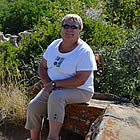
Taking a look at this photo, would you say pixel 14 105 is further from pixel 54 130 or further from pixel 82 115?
pixel 54 130

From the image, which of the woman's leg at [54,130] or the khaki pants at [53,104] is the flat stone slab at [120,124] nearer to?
the khaki pants at [53,104]

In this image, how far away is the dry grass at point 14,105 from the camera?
407cm

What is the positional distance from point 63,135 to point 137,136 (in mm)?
1476

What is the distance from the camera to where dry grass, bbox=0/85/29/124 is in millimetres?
4066

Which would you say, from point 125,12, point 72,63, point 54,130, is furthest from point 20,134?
point 125,12

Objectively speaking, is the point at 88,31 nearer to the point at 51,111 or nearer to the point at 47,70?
the point at 47,70

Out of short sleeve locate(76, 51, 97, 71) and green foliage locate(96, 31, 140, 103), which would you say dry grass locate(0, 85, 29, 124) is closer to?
green foliage locate(96, 31, 140, 103)

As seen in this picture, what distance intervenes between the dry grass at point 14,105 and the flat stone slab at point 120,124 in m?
1.36

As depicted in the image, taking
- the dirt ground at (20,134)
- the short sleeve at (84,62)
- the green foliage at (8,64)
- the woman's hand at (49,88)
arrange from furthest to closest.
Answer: the green foliage at (8,64) < the dirt ground at (20,134) < the woman's hand at (49,88) < the short sleeve at (84,62)

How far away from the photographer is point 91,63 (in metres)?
3.23

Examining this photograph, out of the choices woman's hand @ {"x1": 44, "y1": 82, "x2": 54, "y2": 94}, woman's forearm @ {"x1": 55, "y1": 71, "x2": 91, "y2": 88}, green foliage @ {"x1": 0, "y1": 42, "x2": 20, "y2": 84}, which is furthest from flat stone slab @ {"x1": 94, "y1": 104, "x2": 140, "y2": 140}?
green foliage @ {"x1": 0, "y1": 42, "x2": 20, "y2": 84}

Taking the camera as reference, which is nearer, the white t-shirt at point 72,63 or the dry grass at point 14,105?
the white t-shirt at point 72,63

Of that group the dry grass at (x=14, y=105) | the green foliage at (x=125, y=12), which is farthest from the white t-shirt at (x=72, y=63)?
the green foliage at (x=125, y=12)

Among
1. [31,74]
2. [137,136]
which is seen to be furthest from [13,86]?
[137,136]
